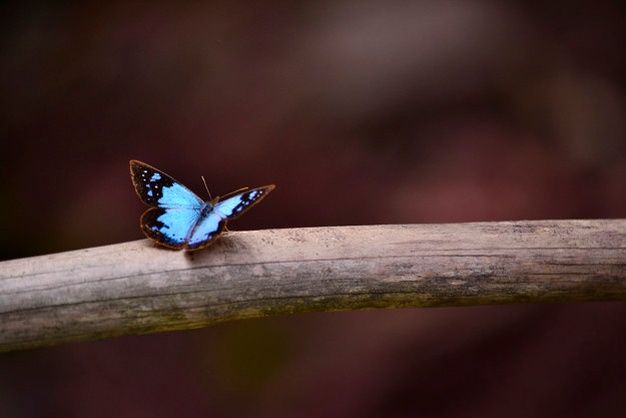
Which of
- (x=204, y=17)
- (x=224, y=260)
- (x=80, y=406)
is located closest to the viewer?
(x=224, y=260)

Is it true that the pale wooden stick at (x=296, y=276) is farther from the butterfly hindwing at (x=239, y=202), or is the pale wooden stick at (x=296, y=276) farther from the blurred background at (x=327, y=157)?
the blurred background at (x=327, y=157)

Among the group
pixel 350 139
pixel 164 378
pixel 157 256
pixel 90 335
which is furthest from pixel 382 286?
pixel 164 378

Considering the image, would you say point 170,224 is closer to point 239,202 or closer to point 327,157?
point 239,202

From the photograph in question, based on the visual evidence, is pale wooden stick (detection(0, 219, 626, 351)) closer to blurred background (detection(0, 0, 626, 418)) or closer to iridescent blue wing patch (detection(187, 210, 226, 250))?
iridescent blue wing patch (detection(187, 210, 226, 250))

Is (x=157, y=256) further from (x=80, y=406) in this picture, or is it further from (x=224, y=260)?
(x=80, y=406)

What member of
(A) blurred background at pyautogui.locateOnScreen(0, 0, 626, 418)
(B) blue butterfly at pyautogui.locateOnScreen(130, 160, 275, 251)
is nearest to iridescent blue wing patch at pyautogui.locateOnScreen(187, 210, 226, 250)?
(B) blue butterfly at pyautogui.locateOnScreen(130, 160, 275, 251)

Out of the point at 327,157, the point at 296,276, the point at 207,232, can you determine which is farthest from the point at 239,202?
the point at 327,157
